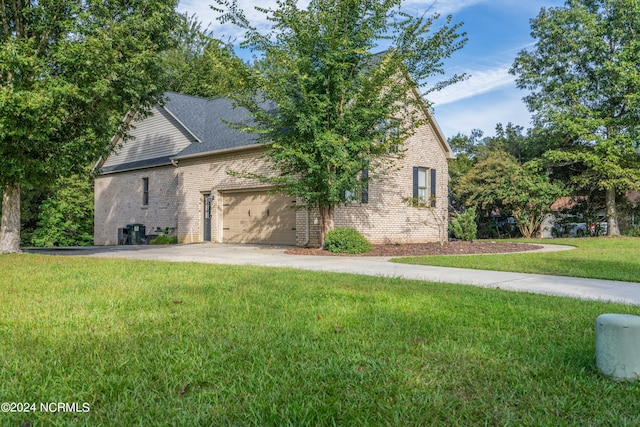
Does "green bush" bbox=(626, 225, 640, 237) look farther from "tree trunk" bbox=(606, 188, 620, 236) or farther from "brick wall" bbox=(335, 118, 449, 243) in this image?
"brick wall" bbox=(335, 118, 449, 243)

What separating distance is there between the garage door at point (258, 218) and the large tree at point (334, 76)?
134 inches

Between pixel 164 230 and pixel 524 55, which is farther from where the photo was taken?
pixel 524 55

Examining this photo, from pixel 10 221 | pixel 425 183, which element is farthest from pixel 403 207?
pixel 10 221

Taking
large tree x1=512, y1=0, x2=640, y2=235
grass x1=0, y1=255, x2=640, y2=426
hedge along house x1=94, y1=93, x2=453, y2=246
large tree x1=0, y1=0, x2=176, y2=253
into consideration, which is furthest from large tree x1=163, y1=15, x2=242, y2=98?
large tree x1=512, y1=0, x2=640, y2=235

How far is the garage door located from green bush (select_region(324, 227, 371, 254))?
2.91 meters

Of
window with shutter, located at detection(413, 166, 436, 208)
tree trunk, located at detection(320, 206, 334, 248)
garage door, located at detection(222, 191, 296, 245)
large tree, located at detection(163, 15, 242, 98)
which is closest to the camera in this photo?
large tree, located at detection(163, 15, 242, 98)

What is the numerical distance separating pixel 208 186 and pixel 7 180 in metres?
7.50

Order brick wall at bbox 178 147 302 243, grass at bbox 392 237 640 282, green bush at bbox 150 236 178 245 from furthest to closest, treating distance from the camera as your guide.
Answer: green bush at bbox 150 236 178 245 → brick wall at bbox 178 147 302 243 → grass at bbox 392 237 640 282

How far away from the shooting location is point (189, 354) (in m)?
3.21

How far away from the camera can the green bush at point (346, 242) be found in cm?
1293

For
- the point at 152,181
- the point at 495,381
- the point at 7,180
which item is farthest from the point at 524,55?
the point at 495,381

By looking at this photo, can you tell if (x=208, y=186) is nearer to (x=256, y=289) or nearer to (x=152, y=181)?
(x=152, y=181)

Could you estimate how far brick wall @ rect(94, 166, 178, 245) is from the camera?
805 inches

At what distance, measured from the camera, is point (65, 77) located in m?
10.6
